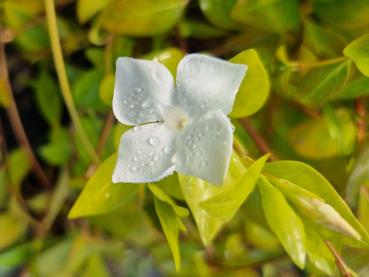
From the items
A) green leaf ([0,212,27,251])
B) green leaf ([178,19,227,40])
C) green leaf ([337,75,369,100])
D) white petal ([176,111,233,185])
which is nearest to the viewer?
white petal ([176,111,233,185])

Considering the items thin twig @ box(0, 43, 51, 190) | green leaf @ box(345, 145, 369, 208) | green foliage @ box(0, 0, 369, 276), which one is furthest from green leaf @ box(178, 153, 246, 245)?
thin twig @ box(0, 43, 51, 190)

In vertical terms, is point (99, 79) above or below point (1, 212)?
above

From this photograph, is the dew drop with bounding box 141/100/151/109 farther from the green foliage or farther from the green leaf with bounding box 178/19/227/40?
the green leaf with bounding box 178/19/227/40

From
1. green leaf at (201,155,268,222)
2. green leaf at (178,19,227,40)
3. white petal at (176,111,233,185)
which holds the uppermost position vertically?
white petal at (176,111,233,185)

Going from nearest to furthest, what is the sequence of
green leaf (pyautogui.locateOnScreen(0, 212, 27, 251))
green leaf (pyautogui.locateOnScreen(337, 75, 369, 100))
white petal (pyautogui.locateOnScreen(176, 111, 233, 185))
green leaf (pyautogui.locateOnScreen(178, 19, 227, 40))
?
white petal (pyautogui.locateOnScreen(176, 111, 233, 185)) → green leaf (pyautogui.locateOnScreen(337, 75, 369, 100)) → green leaf (pyautogui.locateOnScreen(178, 19, 227, 40)) → green leaf (pyautogui.locateOnScreen(0, 212, 27, 251))

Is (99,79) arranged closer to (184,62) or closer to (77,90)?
(77,90)

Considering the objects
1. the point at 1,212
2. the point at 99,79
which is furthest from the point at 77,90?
the point at 1,212

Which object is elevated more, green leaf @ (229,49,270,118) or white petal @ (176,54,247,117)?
white petal @ (176,54,247,117)
